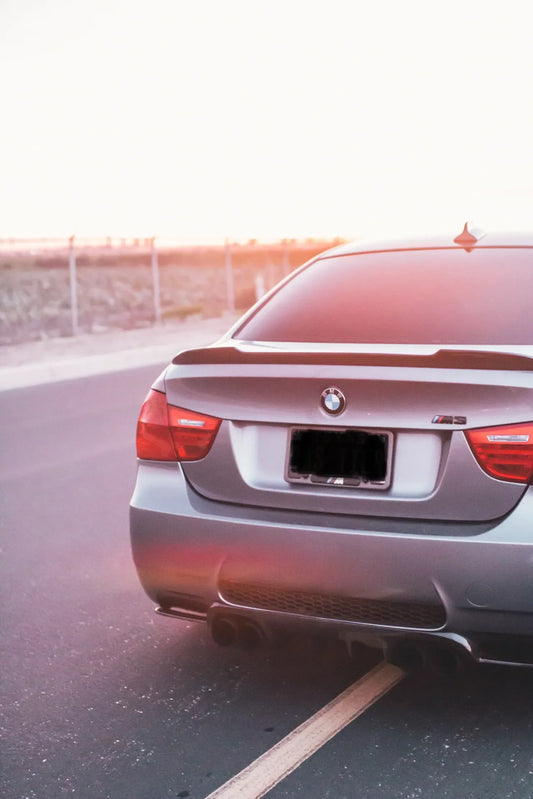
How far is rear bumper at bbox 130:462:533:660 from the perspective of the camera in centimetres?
323

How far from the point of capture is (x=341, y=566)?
3.35 meters

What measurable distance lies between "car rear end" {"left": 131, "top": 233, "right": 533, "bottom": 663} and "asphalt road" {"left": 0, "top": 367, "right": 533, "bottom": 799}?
334 mm

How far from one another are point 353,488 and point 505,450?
1.66 feet

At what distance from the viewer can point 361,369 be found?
3.44 metres

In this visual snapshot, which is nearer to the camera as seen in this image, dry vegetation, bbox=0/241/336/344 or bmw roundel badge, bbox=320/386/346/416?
bmw roundel badge, bbox=320/386/346/416

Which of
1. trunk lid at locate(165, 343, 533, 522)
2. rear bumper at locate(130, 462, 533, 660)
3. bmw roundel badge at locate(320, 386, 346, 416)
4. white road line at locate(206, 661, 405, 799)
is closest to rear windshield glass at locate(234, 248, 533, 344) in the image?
trunk lid at locate(165, 343, 533, 522)

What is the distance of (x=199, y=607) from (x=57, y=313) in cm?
4395

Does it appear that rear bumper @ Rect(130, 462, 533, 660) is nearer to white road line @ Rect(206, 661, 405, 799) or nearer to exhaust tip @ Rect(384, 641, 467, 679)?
exhaust tip @ Rect(384, 641, 467, 679)

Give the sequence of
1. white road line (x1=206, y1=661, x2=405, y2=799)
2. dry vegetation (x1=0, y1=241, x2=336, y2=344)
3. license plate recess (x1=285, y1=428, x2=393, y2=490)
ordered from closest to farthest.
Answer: white road line (x1=206, y1=661, x2=405, y2=799)
license plate recess (x1=285, y1=428, x2=393, y2=490)
dry vegetation (x1=0, y1=241, x2=336, y2=344)

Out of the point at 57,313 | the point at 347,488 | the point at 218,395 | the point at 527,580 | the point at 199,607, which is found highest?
the point at 218,395

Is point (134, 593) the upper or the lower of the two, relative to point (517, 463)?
lower

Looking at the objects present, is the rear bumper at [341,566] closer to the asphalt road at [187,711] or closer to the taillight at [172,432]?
the taillight at [172,432]

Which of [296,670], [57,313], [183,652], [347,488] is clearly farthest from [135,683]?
[57,313]

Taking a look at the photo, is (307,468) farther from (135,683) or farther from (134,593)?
(134,593)
